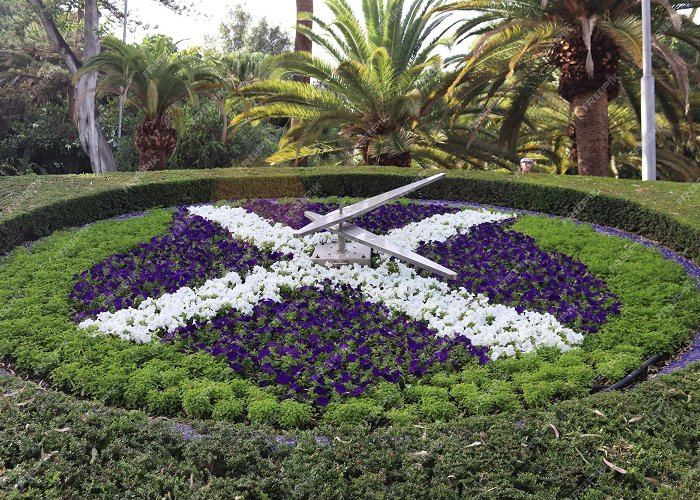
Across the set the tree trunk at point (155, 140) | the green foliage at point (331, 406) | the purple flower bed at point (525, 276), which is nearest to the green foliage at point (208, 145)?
the tree trunk at point (155, 140)

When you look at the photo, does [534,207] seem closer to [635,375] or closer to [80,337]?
[635,375]

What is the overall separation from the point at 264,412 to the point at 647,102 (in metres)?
8.48

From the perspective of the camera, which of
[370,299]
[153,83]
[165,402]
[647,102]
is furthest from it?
[153,83]

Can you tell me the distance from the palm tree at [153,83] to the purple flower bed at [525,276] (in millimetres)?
6837

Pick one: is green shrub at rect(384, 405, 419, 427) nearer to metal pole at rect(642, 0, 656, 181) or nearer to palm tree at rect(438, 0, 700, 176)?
palm tree at rect(438, 0, 700, 176)

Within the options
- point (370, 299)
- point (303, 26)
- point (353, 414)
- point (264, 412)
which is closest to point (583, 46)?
point (303, 26)

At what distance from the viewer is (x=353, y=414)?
4309mm

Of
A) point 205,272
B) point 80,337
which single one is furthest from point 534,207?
point 80,337

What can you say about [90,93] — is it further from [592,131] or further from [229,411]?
[229,411]

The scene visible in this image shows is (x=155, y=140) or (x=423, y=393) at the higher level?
(x=155, y=140)

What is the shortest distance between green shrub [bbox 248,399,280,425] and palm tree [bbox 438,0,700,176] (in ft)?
24.0

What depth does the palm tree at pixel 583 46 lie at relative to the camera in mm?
10516

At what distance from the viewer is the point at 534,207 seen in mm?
10164

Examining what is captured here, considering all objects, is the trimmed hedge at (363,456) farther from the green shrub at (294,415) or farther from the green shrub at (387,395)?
the green shrub at (387,395)
